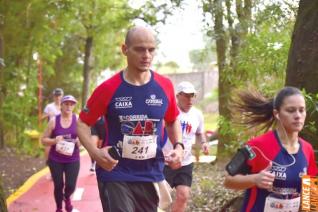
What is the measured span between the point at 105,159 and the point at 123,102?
1.66 ft

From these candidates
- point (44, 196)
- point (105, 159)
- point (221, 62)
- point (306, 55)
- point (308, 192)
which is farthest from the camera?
point (221, 62)

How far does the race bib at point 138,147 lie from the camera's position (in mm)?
4879

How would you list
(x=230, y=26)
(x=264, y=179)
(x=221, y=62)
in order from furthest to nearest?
1. (x=221, y=62)
2. (x=230, y=26)
3. (x=264, y=179)

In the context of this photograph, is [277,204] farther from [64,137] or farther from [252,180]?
[64,137]

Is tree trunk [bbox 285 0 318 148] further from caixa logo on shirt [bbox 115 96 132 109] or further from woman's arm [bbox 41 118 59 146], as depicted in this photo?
woman's arm [bbox 41 118 59 146]

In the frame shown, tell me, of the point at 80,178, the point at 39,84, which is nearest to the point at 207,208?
the point at 80,178

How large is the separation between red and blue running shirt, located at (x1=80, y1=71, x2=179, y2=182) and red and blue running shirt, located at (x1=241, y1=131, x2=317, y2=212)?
1.01 meters

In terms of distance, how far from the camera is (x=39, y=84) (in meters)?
23.9

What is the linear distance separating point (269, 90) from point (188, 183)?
166 centimetres

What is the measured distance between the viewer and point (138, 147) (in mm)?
4883

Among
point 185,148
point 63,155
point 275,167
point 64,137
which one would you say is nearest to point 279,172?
point 275,167

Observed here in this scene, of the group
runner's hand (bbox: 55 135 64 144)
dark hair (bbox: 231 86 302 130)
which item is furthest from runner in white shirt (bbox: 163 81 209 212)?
dark hair (bbox: 231 86 302 130)

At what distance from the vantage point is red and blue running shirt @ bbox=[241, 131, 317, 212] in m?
4.17

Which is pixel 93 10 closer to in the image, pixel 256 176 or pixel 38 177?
pixel 38 177
